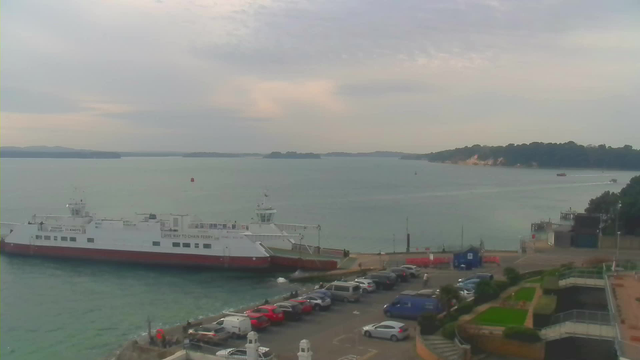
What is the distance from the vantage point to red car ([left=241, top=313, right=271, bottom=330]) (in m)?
15.3

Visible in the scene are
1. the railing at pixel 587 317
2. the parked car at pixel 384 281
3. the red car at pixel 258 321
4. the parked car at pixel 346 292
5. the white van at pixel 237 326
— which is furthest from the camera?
the parked car at pixel 384 281

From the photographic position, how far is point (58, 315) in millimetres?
23766

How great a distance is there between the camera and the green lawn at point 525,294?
1629cm

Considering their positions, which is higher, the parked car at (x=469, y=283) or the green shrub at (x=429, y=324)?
the green shrub at (x=429, y=324)

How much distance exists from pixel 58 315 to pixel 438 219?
135 feet

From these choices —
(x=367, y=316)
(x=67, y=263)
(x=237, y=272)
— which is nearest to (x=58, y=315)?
(x=237, y=272)

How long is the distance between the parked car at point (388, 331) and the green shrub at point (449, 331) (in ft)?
4.04

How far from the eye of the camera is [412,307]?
1620cm

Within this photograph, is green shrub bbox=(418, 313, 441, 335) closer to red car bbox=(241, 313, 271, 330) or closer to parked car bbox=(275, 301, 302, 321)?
parked car bbox=(275, 301, 302, 321)

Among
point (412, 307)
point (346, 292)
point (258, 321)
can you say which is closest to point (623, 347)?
point (412, 307)

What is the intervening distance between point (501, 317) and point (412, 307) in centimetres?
273

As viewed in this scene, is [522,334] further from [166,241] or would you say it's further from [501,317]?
[166,241]

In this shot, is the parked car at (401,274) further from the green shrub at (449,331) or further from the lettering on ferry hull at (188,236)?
the lettering on ferry hull at (188,236)

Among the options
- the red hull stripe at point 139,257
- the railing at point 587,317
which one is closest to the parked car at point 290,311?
the railing at point 587,317
